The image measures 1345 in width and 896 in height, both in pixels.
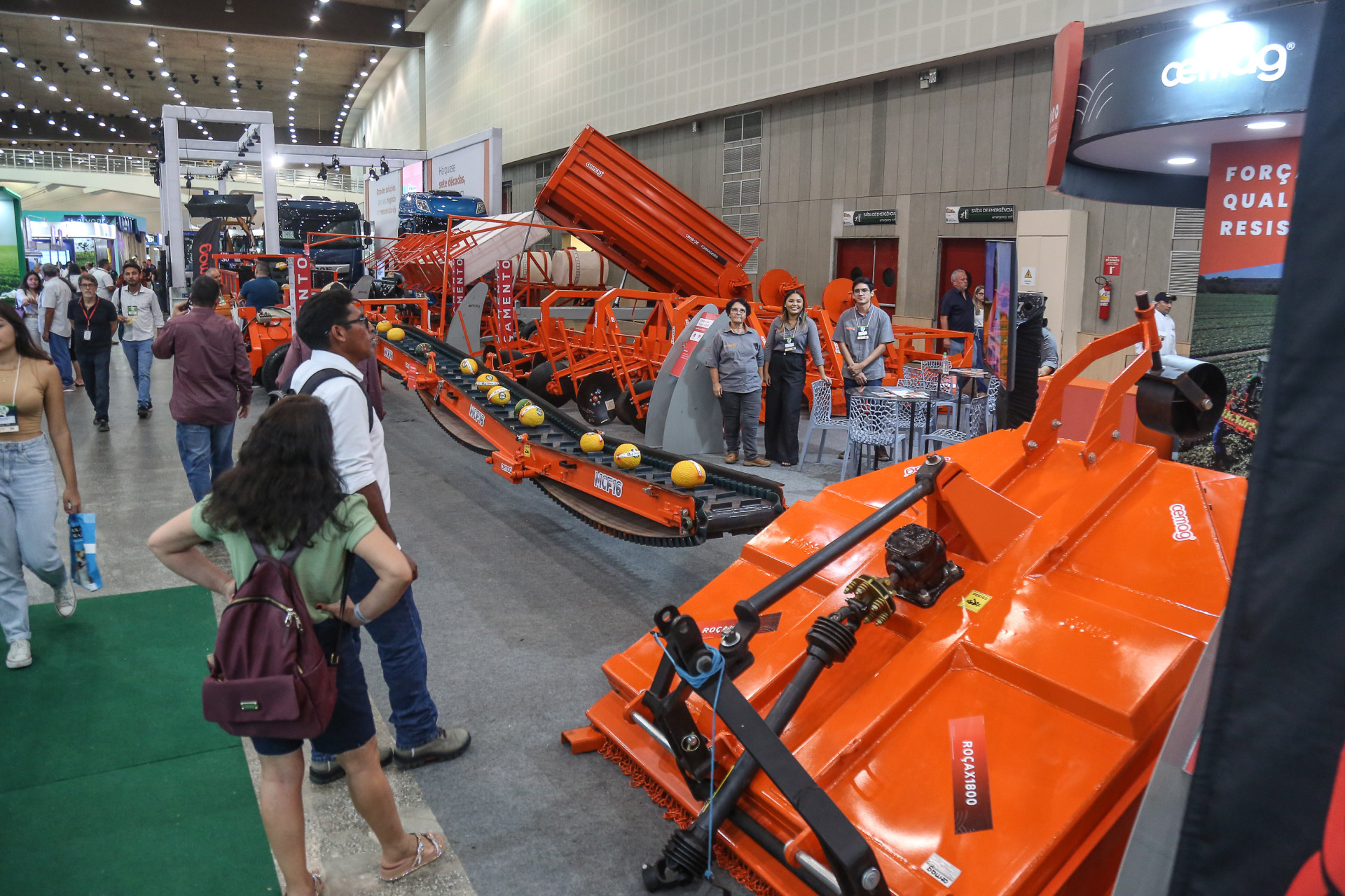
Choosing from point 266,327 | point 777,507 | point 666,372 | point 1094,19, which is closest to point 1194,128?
point 777,507

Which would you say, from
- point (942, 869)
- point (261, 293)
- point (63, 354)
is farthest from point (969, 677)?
point (63, 354)

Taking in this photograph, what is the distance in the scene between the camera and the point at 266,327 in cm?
1085

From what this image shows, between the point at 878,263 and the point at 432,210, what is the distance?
717cm

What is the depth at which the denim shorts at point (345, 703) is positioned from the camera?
235cm

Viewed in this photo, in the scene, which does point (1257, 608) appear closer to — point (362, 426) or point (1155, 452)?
point (1155, 452)

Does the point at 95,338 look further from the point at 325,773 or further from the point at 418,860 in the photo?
the point at 418,860

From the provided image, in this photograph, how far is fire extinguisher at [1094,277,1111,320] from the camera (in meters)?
10.2

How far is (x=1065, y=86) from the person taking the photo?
3.84 meters

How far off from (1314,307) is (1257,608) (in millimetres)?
302

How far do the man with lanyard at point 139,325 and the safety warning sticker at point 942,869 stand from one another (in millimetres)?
9407

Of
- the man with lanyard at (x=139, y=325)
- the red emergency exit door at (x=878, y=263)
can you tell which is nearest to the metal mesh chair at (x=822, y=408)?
the red emergency exit door at (x=878, y=263)

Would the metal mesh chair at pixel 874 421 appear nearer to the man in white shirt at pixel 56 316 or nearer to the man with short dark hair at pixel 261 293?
the man with short dark hair at pixel 261 293

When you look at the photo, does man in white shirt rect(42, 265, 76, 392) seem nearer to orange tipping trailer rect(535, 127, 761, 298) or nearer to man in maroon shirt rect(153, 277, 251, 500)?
orange tipping trailer rect(535, 127, 761, 298)

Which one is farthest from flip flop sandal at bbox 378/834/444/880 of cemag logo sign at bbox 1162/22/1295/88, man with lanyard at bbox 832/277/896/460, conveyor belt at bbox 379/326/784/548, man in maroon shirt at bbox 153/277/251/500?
man with lanyard at bbox 832/277/896/460
